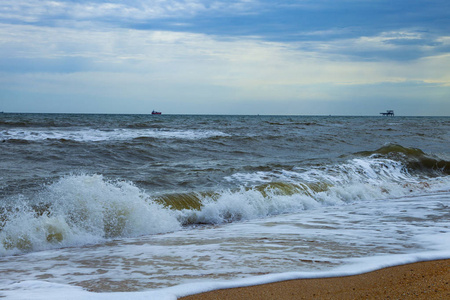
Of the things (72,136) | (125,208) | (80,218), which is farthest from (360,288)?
(72,136)

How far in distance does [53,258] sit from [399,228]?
4.20m

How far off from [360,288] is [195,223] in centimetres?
367

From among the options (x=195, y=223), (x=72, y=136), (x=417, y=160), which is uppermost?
(x=72, y=136)

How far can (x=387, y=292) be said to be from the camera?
2.90m

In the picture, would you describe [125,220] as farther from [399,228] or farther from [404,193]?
[404,193]

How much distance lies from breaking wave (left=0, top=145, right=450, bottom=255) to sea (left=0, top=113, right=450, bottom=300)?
0.02 meters

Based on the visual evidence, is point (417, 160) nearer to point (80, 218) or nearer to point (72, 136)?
point (80, 218)

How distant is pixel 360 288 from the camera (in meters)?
3.01

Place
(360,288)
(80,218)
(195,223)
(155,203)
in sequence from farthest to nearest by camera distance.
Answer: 1. (155,203)
2. (195,223)
3. (80,218)
4. (360,288)

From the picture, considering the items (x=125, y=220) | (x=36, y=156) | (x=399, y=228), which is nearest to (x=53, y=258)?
(x=125, y=220)

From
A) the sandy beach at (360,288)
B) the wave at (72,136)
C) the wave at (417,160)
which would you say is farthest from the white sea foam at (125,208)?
the wave at (72,136)

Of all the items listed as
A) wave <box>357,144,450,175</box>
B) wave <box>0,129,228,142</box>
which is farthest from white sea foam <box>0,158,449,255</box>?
wave <box>0,129,228,142</box>

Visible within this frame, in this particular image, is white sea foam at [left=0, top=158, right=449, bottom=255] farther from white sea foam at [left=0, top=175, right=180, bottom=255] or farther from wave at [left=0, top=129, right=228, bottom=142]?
wave at [left=0, top=129, right=228, bottom=142]

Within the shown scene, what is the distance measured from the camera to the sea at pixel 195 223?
11.3 ft
